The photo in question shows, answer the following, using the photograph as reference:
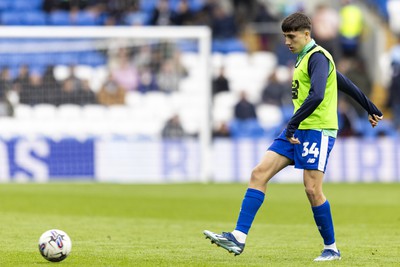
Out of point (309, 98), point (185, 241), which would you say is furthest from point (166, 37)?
point (309, 98)

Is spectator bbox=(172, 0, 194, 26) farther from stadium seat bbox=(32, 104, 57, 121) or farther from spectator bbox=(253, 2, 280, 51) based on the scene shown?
stadium seat bbox=(32, 104, 57, 121)

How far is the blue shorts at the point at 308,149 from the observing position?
8742 millimetres

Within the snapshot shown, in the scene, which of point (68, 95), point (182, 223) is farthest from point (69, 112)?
point (182, 223)

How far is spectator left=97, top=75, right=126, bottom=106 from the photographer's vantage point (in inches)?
866

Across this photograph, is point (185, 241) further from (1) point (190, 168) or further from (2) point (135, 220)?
(1) point (190, 168)

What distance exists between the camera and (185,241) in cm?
1057

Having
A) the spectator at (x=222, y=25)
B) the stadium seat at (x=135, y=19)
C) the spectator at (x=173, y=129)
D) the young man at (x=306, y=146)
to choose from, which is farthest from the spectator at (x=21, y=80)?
the young man at (x=306, y=146)

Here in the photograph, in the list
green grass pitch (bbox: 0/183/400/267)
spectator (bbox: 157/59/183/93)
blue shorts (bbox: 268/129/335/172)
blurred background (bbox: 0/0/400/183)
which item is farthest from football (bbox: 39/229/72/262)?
spectator (bbox: 157/59/183/93)

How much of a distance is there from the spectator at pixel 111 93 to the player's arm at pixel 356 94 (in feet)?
43.0

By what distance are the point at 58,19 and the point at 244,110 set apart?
520 cm

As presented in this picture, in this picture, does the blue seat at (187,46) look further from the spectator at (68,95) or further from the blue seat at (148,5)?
the blue seat at (148,5)

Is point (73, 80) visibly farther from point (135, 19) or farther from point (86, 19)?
point (135, 19)

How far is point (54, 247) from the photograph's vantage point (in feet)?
27.8

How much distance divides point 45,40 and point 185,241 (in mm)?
12275
